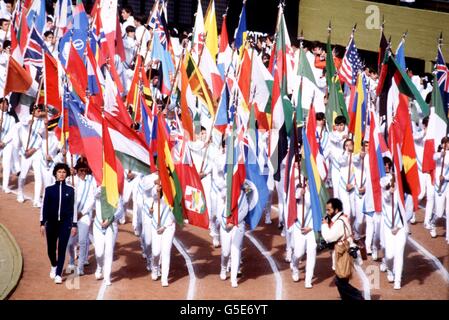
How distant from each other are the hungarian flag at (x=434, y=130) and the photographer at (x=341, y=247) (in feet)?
15.3

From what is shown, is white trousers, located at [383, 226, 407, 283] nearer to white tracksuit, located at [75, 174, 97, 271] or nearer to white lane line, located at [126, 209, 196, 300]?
white lane line, located at [126, 209, 196, 300]

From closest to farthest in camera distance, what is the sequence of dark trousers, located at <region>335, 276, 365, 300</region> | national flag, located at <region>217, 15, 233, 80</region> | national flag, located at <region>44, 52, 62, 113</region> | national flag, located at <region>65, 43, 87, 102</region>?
dark trousers, located at <region>335, 276, 365, 300</region> → national flag, located at <region>44, 52, 62, 113</region> → national flag, located at <region>65, 43, 87, 102</region> → national flag, located at <region>217, 15, 233, 80</region>

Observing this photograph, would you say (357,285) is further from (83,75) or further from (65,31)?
(65,31)

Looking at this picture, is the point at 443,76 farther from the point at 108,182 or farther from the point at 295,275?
the point at 108,182

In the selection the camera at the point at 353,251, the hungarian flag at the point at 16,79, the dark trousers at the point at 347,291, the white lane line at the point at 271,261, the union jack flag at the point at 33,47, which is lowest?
the white lane line at the point at 271,261

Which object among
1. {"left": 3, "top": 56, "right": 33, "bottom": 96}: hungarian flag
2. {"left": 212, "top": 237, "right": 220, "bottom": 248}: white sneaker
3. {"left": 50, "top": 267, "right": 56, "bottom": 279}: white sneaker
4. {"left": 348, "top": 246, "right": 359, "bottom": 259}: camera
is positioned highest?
{"left": 3, "top": 56, "right": 33, "bottom": 96}: hungarian flag

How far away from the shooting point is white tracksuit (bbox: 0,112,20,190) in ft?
72.0

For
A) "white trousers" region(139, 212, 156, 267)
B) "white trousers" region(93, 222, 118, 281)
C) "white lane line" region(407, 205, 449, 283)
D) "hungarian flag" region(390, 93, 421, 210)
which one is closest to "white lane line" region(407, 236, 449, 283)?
"white lane line" region(407, 205, 449, 283)

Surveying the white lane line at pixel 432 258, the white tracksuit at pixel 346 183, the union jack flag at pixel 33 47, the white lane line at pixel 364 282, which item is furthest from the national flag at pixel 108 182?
the white lane line at pixel 432 258

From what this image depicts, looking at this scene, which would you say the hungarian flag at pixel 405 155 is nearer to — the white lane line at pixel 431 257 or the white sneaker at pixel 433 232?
the white lane line at pixel 431 257

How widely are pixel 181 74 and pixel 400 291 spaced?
5.62 m

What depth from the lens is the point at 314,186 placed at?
59.7 feet

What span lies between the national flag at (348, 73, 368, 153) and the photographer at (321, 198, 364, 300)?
402 cm

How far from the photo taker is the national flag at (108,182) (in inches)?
699
